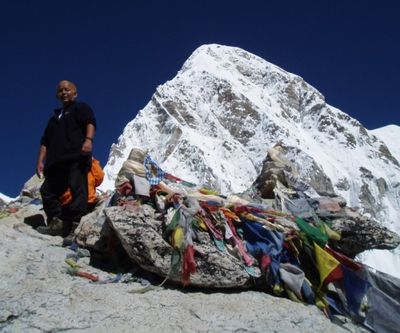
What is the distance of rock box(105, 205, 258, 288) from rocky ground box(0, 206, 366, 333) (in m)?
0.10

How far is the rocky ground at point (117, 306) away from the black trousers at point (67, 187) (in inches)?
24.2

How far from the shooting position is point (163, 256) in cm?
384

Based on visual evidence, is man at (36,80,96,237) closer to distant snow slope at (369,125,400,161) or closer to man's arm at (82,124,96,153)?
man's arm at (82,124,96,153)

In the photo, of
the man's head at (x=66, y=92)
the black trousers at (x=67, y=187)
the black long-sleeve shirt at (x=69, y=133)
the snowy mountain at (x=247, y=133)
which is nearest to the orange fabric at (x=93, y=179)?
the black trousers at (x=67, y=187)

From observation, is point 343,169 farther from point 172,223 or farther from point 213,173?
point 172,223

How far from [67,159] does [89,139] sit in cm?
27

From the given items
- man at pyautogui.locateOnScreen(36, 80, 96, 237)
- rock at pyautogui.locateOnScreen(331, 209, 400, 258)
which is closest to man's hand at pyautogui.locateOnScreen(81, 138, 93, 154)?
man at pyautogui.locateOnScreen(36, 80, 96, 237)

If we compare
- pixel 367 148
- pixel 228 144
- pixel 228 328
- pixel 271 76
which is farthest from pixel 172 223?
pixel 271 76

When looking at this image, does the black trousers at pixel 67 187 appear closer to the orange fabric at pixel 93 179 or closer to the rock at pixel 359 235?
the orange fabric at pixel 93 179

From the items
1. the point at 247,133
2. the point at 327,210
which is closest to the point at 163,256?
the point at 327,210

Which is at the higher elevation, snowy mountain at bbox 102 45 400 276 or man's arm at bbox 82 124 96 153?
snowy mountain at bbox 102 45 400 276

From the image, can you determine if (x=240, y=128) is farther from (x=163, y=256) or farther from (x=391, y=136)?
(x=163, y=256)

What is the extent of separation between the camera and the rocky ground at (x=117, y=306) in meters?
3.07

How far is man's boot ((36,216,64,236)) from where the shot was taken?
4.76 m
